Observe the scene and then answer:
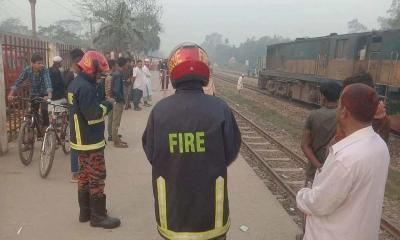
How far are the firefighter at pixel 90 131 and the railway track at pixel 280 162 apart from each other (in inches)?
120

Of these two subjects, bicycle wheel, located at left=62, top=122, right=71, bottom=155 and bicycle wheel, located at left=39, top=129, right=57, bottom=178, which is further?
bicycle wheel, located at left=62, top=122, right=71, bottom=155

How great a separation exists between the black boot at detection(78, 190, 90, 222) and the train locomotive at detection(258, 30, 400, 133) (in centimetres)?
951

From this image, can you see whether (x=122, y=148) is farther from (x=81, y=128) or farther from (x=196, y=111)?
(x=196, y=111)

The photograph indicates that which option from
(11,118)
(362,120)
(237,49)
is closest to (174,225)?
(362,120)

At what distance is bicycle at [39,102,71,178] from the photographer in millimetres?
6422

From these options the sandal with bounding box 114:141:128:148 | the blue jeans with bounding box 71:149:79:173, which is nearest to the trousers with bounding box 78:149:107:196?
the blue jeans with bounding box 71:149:79:173

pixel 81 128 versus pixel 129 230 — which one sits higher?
pixel 81 128

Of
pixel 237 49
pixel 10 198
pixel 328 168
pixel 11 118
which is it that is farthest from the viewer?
pixel 237 49

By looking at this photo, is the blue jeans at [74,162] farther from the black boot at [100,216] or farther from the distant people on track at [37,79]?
the distant people on track at [37,79]

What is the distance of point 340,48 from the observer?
17.1 metres

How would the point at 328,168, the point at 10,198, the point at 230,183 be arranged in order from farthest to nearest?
the point at 230,183 → the point at 10,198 → the point at 328,168

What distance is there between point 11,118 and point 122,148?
7.83 feet

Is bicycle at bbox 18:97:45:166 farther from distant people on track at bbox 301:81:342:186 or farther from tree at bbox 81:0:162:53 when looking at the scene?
tree at bbox 81:0:162:53

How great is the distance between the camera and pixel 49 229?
471cm
